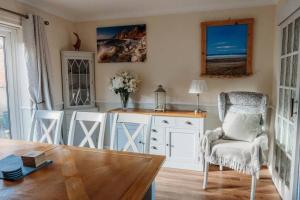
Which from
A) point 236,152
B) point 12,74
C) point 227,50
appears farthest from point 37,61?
point 236,152

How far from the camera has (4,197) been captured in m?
1.10

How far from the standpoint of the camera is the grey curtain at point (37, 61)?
2809mm

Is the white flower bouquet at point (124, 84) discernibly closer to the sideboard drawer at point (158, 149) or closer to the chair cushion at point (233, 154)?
the sideboard drawer at point (158, 149)

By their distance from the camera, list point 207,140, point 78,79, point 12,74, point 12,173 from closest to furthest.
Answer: point 12,173, point 207,140, point 12,74, point 78,79

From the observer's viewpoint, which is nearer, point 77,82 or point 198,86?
point 198,86

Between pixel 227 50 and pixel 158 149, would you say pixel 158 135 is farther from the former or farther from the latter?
pixel 227 50

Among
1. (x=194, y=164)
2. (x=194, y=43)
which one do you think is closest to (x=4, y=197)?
(x=194, y=164)

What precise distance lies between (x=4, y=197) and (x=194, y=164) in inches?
94.6

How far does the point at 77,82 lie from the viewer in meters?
3.63

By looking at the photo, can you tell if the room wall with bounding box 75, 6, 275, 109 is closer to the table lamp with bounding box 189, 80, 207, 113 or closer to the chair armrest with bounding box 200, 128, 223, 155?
the table lamp with bounding box 189, 80, 207, 113

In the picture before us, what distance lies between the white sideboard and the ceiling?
4.88 ft

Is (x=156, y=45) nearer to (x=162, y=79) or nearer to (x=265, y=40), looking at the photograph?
(x=162, y=79)

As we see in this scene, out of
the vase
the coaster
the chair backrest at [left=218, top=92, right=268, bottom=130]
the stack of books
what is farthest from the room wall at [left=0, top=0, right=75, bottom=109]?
the chair backrest at [left=218, top=92, right=268, bottom=130]

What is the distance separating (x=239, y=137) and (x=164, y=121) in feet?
3.20
